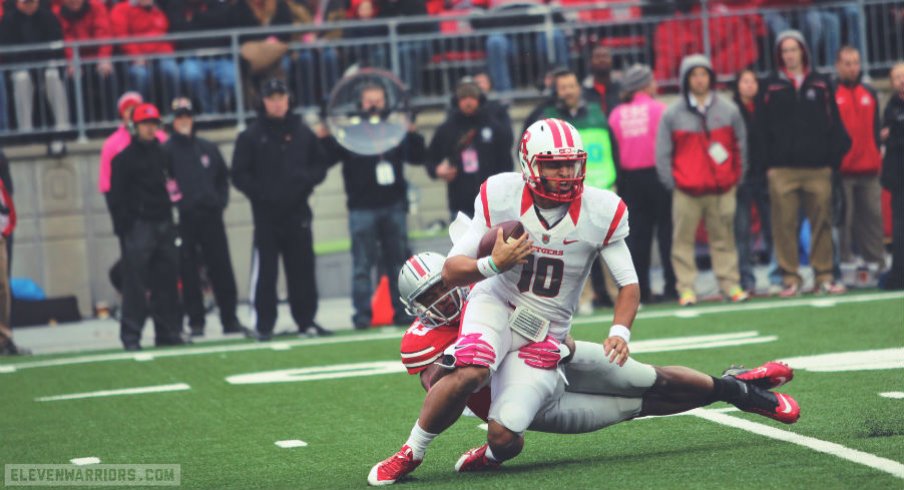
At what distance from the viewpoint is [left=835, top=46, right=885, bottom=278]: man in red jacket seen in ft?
45.0

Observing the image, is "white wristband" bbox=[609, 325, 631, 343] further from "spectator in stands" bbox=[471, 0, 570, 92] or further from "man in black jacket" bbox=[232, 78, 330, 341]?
"spectator in stands" bbox=[471, 0, 570, 92]

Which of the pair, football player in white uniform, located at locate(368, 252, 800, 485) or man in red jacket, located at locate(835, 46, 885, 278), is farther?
man in red jacket, located at locate(835, 46, 885, 278)

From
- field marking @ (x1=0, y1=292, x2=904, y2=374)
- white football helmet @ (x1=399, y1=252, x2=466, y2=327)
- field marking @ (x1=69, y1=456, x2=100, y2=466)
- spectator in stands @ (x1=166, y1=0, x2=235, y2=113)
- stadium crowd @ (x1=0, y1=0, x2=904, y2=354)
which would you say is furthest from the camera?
spectator in stands @ (x1=166, y1=0, x2=235, y2=113)

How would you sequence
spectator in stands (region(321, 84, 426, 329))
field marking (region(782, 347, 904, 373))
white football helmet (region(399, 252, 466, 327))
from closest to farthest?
1. white football helmet (region(399, 252, 466, 327))
2. field marking (region(782, 347, 904, 373))
3. spectator in stands (region(321, 84, 426, 329))

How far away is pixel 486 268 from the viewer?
634 centimetres

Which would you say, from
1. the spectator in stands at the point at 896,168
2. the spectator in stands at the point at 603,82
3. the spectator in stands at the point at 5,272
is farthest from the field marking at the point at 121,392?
the spectator in stands at the point at 896,168

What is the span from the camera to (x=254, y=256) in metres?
13.2

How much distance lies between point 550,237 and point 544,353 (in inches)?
19.9

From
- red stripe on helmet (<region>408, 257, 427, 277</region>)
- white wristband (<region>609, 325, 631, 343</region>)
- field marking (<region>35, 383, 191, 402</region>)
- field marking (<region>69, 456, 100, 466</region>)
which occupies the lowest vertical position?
field marking (<region>35, 383, 191, 402</region>)

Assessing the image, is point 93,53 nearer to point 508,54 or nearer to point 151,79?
point 151,79

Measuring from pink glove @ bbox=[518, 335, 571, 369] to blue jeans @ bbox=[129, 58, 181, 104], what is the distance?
10836 mm

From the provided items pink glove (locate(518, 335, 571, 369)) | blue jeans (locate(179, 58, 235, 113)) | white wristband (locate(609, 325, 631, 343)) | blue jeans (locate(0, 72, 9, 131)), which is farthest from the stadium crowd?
white wristband (locate(609, 325, 631, 343))

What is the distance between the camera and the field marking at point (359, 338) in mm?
12117

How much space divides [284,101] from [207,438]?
5513 millimetres
